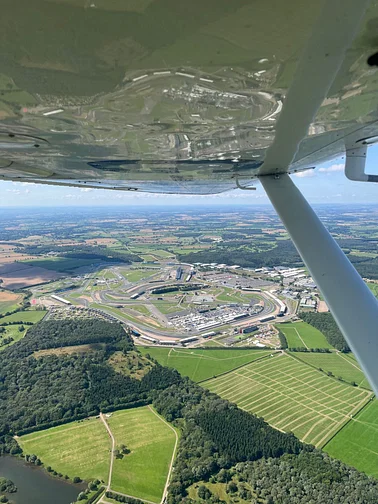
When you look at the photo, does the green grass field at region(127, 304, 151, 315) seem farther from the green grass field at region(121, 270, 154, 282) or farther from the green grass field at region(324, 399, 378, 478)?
the green grass field at region(324, 399, 378, 478)

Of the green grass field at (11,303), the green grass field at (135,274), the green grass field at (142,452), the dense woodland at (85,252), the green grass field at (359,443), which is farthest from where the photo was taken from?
the dense woodland at (85,252)

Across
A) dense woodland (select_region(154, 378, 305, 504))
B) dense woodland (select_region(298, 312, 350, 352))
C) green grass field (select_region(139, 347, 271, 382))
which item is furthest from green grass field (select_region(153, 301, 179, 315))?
dense woodland (select_region(154, 378, 305, 504))

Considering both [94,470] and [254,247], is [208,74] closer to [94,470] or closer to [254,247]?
[94,470]

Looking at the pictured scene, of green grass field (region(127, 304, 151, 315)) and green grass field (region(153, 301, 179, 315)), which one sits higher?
green grass field (region(153, 301, 179, 315))

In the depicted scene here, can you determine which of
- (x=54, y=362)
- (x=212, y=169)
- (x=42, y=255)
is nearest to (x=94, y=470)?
(x=54, y=362)

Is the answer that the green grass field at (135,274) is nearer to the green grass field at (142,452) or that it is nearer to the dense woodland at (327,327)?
the dense woodland at (327,327)

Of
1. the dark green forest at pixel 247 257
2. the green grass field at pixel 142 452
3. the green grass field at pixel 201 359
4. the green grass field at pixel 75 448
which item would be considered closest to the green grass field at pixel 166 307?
the green grass field at pixel 201 359
